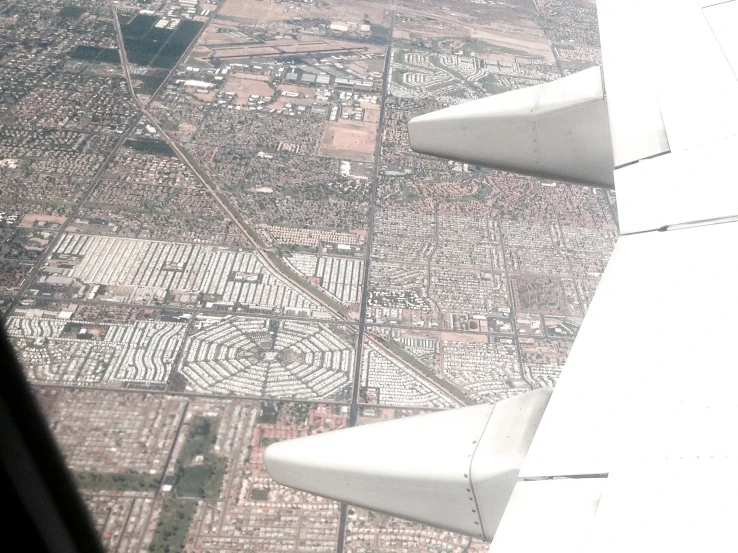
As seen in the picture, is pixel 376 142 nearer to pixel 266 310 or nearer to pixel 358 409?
pixel 266 310

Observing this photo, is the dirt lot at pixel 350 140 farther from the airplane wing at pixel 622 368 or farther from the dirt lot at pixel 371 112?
the airplane wing at pixel 622 368

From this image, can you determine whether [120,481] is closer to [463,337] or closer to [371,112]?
[463,337]

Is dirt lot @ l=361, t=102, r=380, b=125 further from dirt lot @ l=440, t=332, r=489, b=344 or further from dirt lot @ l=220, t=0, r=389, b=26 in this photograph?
dirt lot @ l=440, t=332, r=489, b=344

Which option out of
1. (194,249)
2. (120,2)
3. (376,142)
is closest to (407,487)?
(194,249)

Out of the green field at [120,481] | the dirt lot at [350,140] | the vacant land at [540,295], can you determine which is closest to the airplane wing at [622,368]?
the green field at [120,481]

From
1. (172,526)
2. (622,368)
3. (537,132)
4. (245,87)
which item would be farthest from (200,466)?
(245,87)

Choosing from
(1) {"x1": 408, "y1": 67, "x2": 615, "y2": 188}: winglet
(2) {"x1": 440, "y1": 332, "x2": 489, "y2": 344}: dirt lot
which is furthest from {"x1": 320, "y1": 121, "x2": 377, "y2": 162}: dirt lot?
(1) {"x1": 408, "y1": 67, "x2": 615, "y2": 188}: winglet
